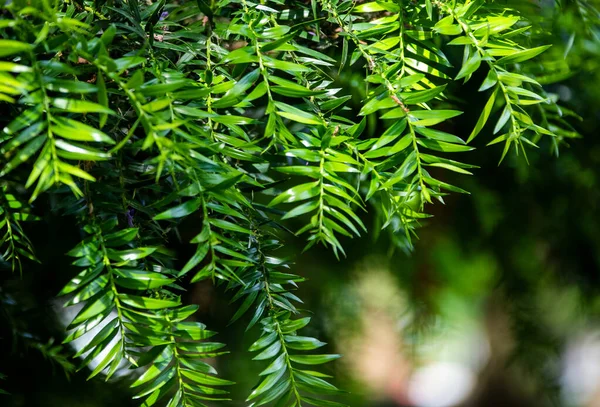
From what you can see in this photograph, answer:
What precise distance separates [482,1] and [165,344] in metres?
0.20

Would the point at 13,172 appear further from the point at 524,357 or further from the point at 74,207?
the point at 524,357

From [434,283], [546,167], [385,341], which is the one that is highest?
[546,167]

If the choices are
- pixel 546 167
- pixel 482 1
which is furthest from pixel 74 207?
pixel 546 167

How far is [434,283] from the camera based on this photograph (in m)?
0.73

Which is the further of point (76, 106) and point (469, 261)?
point (469, 261)

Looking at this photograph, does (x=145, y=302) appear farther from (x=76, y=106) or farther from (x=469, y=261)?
(x=469, y=261)

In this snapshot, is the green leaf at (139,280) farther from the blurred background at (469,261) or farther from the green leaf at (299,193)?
the blurred background at (469,261)

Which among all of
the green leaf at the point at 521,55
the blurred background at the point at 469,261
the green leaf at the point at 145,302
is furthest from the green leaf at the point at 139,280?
the blurred background at the point at 469,261

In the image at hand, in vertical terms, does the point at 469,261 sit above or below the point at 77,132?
below

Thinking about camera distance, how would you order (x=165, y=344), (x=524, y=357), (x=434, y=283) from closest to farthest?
(x=165, y=344) < (x=524, y=357) < (x=434, y=283)

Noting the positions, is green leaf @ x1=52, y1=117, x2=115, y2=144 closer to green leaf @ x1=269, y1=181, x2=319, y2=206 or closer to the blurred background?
green leaf @ x1=269, y1=181, x2=319, y2=206

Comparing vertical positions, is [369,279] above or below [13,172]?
below

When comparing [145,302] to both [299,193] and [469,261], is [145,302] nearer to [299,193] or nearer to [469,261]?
[299,193]

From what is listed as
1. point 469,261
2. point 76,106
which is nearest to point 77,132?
point 76,106
